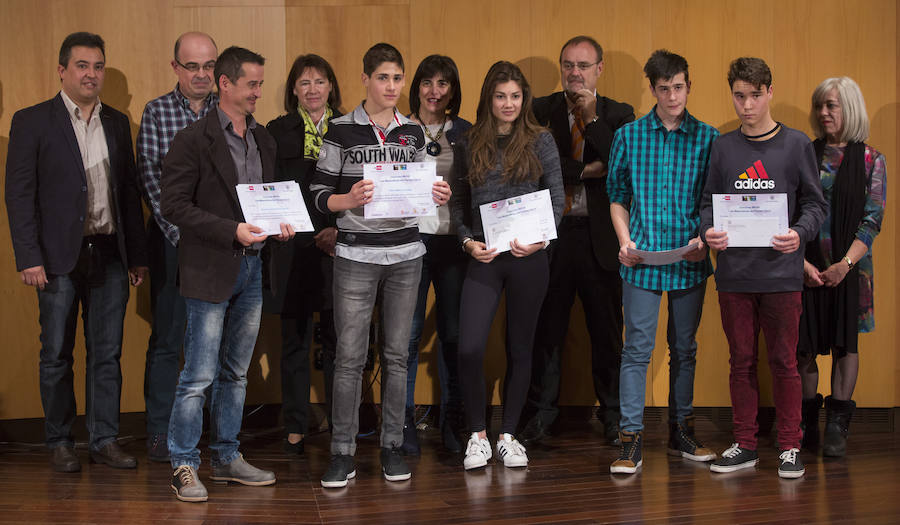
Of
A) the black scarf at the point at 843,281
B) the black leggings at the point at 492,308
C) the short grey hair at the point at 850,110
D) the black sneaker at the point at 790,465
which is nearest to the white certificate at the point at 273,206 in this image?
the black leggings at the point at 492,308

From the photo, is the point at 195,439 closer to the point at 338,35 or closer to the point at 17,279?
the point at 17,279

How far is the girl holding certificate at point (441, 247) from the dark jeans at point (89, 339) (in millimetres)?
1424

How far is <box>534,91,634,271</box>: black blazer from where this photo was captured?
13.8 feet

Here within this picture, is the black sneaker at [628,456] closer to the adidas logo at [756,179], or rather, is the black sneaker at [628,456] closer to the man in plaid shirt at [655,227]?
the man in plaid shirt at [655,227]

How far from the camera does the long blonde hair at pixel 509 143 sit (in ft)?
12.5

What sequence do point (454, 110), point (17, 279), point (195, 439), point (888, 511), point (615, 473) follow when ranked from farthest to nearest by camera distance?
point (17, 279), point (454, 110), point (615, 473), point (195, 439), point (888, 511)

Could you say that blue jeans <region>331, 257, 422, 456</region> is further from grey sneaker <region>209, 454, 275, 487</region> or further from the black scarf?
the black scarf

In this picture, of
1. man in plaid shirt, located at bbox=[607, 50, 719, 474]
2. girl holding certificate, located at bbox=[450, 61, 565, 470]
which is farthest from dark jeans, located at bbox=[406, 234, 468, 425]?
man in plaid shirt, located at bbox=[607, 50, 719, 474]

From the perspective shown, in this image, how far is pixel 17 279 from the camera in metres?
4.74

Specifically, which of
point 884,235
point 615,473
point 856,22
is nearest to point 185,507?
point 615,473

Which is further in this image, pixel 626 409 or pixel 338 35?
pixel 338 35

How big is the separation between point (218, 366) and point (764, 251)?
2.43 m

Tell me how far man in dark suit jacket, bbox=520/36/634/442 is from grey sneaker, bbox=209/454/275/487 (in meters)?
1.34

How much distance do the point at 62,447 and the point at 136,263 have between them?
93 cm
